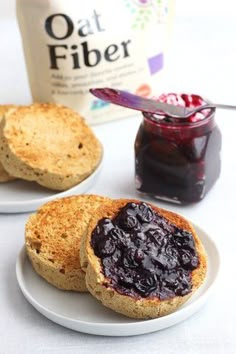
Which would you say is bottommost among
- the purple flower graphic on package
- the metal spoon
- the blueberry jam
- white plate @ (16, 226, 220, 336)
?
white plate @ (16, 226, 220, 336)

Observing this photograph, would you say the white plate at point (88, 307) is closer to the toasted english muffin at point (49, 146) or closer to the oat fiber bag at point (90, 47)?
the toasted english muffin at point (49, 146)

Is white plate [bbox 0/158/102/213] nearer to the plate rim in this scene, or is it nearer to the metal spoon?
the plate rim

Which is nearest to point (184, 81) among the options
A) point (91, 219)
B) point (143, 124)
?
point (143, 124)

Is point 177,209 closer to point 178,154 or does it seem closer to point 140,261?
point 178,154

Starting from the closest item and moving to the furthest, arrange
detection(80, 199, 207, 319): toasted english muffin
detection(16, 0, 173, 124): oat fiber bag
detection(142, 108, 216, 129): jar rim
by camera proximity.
→ 1. detection(80, 199, 207, 319): toasted english muffin
2. detection(142, 108, 216, 129): jar rim
3. detection(16, 0, 173, 124): oat fiber bag

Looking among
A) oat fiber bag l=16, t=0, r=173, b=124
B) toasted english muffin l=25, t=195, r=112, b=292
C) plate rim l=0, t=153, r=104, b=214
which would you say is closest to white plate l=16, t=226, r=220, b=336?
toasted english muffin l=25, t=195, r=112, b=292

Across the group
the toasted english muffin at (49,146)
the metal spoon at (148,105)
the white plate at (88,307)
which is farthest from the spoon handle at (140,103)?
the white plate at (88,307)

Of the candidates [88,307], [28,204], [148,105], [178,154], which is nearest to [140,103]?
[148,105]

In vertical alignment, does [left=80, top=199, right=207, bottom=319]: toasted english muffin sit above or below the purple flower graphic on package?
below
